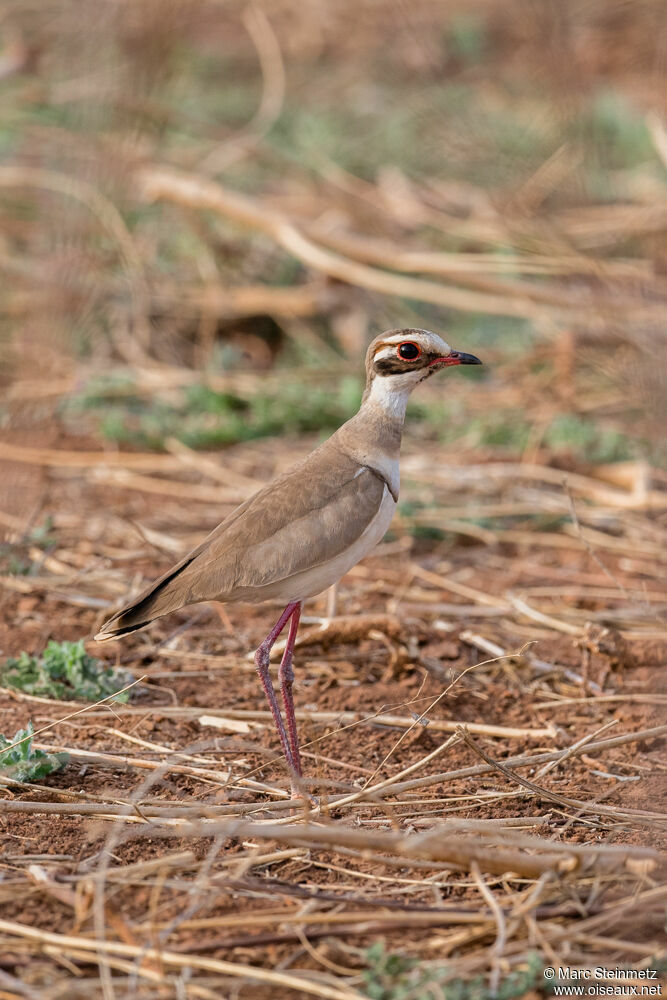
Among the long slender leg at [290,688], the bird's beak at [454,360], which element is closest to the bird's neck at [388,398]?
the bird's beak at [454,360]

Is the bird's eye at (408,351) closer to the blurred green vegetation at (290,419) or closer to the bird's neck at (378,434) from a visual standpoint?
the bird's neck at (378,434)

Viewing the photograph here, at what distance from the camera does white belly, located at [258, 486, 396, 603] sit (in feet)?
12.7

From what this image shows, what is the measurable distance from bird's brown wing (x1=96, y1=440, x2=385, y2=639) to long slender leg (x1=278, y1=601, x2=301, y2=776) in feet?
0.97

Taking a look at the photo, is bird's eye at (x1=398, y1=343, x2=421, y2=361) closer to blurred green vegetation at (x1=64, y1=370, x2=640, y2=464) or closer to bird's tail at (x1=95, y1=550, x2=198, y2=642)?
bird's tail at (x1=95, y1=550, x2=198, y2=642)

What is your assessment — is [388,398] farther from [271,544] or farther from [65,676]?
[65,676]

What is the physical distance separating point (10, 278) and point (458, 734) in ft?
21.1

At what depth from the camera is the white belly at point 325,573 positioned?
12.7ft

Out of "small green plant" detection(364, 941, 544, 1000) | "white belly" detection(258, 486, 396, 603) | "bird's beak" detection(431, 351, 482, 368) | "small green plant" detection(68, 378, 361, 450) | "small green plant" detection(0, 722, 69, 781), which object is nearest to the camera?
"small green plant" detection(364, 941, 544, 1000)

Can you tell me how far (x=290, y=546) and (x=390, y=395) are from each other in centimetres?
73

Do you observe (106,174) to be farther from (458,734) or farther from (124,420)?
(124,420)

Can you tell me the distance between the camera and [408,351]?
4.21m

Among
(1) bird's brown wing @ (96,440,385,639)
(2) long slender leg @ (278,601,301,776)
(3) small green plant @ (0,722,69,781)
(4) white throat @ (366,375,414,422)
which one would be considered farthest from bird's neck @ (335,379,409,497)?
(3) small green plant @ (0,722,69,781)

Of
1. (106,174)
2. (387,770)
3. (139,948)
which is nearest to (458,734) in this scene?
(387,770)

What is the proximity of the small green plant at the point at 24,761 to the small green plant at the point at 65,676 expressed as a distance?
0.54m
